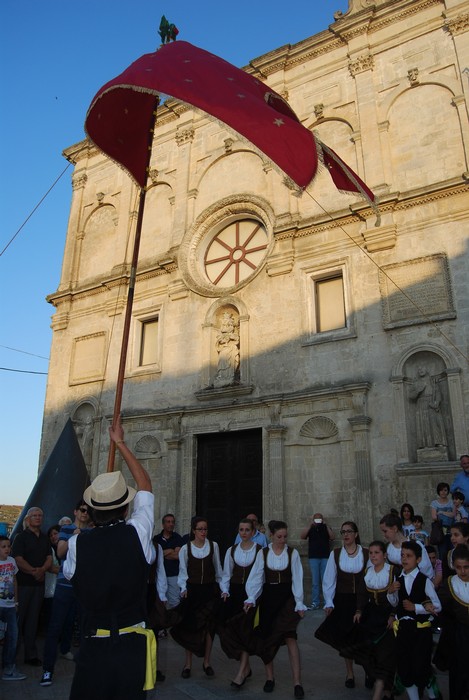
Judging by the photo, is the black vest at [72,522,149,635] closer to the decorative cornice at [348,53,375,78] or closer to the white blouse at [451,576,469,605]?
the white blouse at [451,576,469,605]

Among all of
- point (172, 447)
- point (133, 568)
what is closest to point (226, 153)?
point (172, 447)

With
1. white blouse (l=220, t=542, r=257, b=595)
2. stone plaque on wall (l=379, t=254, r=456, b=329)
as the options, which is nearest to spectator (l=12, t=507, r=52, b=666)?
white blouse (l=220, t=542, r=257, b=595)

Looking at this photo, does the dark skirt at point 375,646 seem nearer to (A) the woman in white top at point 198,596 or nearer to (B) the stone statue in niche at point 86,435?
(A) the woman in white top at point 198,596

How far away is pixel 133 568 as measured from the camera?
2.98m

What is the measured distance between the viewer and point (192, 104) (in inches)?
281

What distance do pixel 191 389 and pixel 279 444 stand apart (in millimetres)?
3240

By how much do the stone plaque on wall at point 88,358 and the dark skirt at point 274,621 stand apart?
1209 cm

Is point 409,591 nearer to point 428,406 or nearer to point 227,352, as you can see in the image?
point 428,406

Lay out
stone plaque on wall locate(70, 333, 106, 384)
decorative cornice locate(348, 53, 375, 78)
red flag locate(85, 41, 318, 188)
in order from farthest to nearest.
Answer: stone plaque on wall locate(70, 333, 106, 384) → decorative cornice locate(348, 53, 375, 78) → red flag locate(85, 41, 318, 188)

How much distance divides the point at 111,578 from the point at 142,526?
1.01 ft

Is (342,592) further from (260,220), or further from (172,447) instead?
(260,220)

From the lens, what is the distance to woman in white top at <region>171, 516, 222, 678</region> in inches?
259

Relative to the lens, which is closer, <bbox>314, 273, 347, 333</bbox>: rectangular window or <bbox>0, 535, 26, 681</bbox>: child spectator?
<bbox>0, 535, 26, 681</bbox>: child spectator

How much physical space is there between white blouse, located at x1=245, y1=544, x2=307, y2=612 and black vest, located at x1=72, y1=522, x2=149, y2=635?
3490 millimetres
